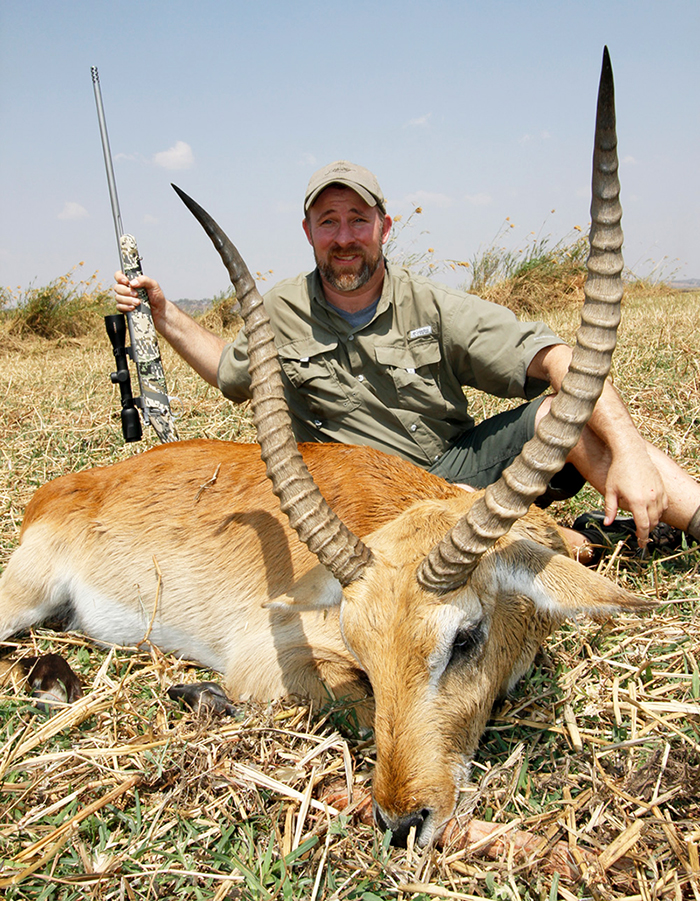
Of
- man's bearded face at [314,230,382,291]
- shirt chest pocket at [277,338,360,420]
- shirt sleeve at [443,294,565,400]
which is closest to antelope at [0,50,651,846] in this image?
shirt chest pocket at [277,338,360,420]

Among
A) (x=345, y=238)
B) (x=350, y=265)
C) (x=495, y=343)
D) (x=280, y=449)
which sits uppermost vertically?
(x=345, y=238)

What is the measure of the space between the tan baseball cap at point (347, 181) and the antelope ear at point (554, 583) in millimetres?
3115

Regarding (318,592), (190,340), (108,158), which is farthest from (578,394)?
(108,158)

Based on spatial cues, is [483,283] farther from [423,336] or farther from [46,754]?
[46,754]

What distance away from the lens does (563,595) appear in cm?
284

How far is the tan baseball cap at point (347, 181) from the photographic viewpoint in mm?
4820

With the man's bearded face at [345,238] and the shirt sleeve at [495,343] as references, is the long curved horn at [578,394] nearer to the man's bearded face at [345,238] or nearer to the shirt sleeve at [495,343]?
the shirt sleeve at [495,343]

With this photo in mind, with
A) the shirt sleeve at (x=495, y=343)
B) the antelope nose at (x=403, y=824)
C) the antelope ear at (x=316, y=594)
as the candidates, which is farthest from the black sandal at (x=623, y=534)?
the antelope nose at (x=403, y=824)

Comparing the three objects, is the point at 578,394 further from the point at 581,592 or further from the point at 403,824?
the point at 403,824

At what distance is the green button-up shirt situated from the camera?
4.70m

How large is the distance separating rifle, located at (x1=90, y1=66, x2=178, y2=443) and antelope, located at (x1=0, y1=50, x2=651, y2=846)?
34.1 inches

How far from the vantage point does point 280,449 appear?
2.96 m

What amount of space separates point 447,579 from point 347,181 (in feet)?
11.2

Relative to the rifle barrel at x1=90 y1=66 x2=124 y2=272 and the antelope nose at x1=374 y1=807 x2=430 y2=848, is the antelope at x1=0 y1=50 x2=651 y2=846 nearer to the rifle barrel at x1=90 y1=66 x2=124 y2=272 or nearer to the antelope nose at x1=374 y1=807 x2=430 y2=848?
A: the antelope nose at x1=374 y1=807 x2=430 y2=848
